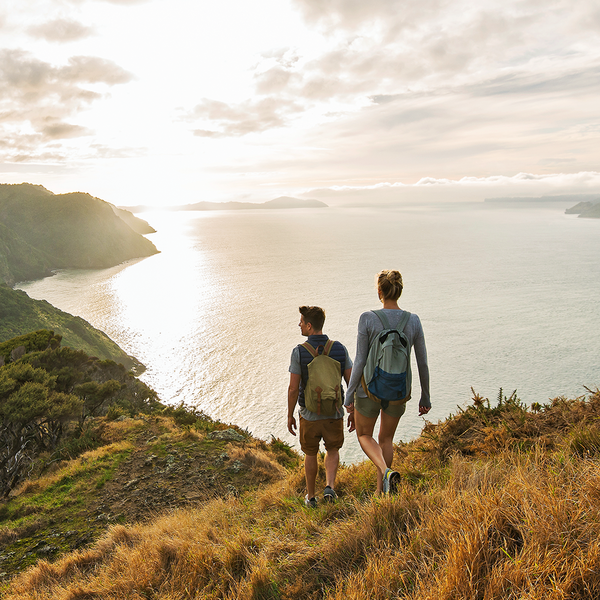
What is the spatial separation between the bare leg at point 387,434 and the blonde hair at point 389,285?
127 cm

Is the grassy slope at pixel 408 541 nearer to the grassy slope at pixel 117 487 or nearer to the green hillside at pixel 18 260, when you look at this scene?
the grassy slope at pixel 117 487

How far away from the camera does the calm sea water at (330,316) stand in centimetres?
3381

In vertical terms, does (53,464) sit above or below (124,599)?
below

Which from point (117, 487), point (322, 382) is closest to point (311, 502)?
point (322, 382)

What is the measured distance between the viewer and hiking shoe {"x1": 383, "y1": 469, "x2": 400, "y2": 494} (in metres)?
3.53

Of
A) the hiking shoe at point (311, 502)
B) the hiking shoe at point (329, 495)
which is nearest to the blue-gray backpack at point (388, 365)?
the hiking shoe at point (329, 495)

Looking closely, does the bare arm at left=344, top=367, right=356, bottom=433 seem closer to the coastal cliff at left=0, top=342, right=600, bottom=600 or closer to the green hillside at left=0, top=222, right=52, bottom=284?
the coastal cliff at left=0, top=342, right=600, bottom=600

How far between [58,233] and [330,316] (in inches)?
3834

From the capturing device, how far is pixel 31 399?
46.8 feet

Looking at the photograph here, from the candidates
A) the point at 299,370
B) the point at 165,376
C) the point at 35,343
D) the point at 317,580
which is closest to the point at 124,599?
the point at 317,580

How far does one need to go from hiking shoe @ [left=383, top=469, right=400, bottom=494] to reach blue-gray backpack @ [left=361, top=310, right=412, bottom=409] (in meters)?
0.68

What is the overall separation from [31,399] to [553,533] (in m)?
17.3

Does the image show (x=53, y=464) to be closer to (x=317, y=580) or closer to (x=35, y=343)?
(x=317, y=580)

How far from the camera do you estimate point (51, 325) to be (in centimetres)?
4072
